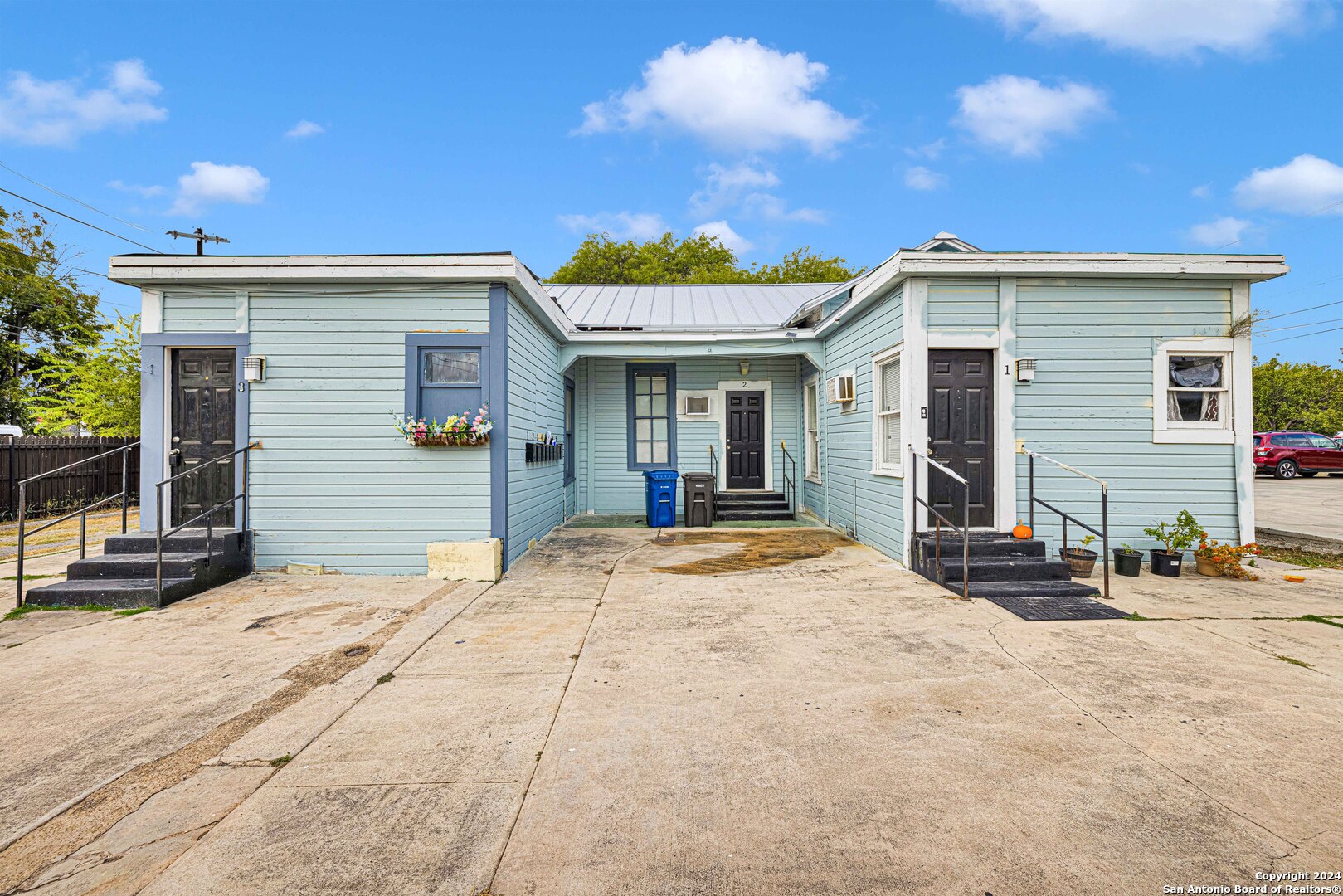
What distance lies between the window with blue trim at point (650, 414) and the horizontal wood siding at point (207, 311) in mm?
5890

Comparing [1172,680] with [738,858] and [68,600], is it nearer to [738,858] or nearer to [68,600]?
[738,858]

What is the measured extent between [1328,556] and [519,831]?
9822mm

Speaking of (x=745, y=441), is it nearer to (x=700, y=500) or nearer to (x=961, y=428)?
(x=700, y=500)

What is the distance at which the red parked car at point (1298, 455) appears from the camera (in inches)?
698

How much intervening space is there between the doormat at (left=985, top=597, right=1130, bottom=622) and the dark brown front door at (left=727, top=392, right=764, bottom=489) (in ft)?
18.6

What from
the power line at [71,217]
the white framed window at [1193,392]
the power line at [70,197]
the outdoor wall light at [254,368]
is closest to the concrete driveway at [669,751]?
the white framed window at [1193,392]

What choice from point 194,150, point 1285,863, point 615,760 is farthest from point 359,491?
point 194,150

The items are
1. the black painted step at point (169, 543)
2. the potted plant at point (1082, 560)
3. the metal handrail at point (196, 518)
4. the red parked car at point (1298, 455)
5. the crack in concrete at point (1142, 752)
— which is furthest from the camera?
the red parked car at point (1298, 455)

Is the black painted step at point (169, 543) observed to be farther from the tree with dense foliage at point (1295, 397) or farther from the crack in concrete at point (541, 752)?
the tree with dense foliage at point (1295, 397)

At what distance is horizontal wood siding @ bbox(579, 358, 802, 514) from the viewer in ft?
34.3

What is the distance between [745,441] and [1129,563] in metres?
5.81

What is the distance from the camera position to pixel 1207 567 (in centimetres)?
599

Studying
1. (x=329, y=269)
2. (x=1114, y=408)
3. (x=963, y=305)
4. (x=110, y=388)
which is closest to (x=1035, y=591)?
(x=1114, y=408)

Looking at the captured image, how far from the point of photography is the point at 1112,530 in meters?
6.26
